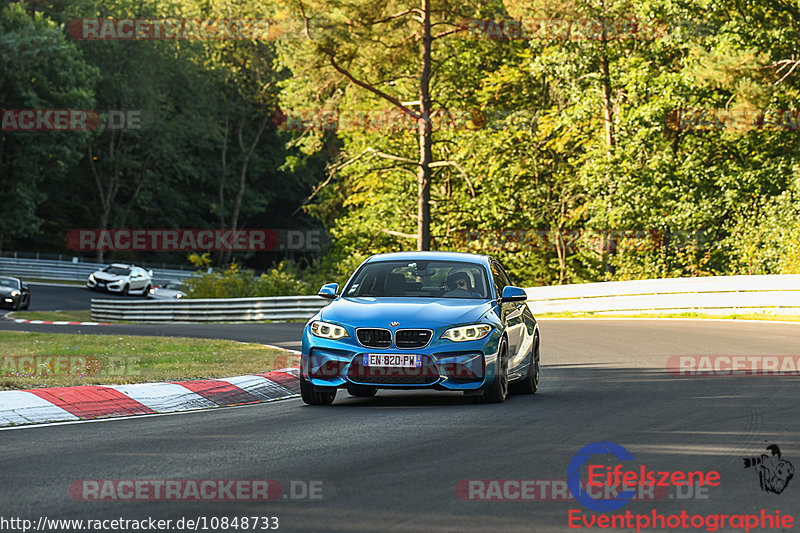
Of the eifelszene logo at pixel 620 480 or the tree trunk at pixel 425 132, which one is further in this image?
the tree trunk at pixel 425 132

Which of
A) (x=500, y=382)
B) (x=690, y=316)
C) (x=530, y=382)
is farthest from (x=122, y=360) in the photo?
(x=690, y=316)

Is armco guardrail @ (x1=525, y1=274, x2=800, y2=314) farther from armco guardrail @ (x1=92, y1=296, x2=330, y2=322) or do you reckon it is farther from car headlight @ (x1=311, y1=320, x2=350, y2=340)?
car headlight @ (x1=311, y1=320, x2=350, y2=340)

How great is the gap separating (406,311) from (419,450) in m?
3.07

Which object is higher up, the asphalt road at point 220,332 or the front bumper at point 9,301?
the asphalt road at point 220,332

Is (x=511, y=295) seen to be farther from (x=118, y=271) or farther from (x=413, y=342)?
(x=118, y=271)

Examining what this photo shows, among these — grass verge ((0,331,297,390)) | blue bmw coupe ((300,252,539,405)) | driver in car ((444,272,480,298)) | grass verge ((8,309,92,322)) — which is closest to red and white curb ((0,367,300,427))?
grass verge ((0,331,297,390))

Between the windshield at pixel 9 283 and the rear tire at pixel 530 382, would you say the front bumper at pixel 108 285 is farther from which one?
the rear tire at pixel 530 382

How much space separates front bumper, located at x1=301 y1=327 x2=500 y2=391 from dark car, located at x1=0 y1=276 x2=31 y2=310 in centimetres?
3331

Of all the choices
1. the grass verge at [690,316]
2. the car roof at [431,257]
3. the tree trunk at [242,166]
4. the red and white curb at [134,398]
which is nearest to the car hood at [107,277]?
the tree trunk at [242,166]

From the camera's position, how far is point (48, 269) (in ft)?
225

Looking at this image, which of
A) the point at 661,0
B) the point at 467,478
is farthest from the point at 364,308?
the point at 661,0

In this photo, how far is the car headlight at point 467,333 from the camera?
36.1 ft

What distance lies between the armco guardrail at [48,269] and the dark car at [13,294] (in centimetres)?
2497

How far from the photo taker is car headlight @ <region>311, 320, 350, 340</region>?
11117 millimetres
